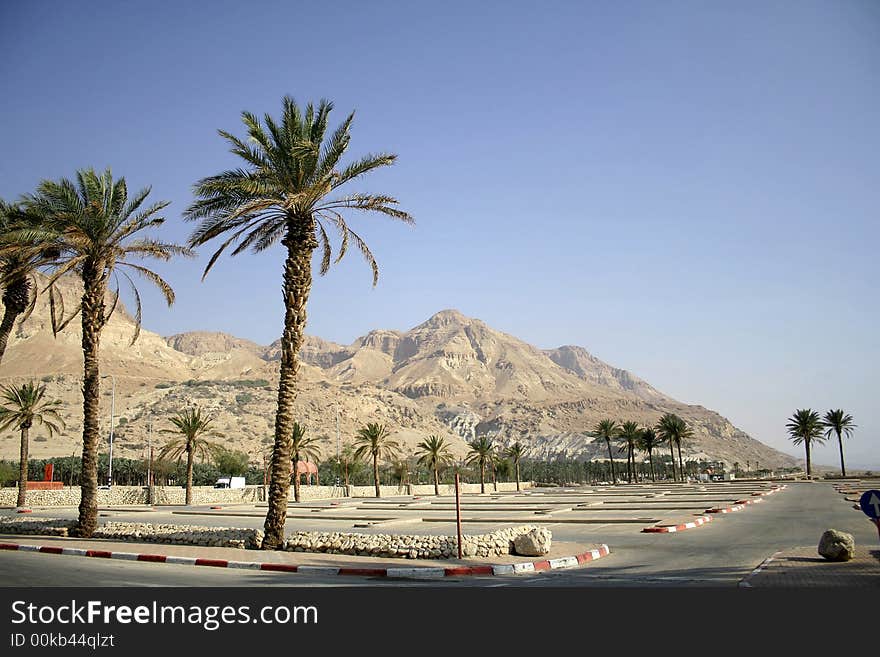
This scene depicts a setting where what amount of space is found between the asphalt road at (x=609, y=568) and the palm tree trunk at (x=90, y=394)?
3.78 m

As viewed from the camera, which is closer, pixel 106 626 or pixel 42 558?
pixel 106 626

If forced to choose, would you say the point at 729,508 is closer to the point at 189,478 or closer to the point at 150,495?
the point at 189,478

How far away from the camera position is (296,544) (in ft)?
58.6

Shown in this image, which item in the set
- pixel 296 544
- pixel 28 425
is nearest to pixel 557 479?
pixel 28 425

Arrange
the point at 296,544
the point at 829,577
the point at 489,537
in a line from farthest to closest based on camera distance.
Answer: the point at 296,544 < the point at 489,537 < the point at 829,577

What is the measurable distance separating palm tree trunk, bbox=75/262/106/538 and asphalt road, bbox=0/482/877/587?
12.4ft

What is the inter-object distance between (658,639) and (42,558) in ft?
51.4

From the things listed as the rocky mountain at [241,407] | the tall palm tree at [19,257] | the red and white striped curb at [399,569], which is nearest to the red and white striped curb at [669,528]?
the red and white striped curb at [399,569]

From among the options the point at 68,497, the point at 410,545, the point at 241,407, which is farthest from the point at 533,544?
the point at 241,407

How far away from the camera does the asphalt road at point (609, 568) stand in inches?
476

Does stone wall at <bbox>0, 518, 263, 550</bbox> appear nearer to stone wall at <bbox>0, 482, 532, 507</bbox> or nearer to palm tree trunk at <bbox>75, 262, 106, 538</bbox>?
palm tree trunk at <bbox>75, 262, 106, 538</bbox>

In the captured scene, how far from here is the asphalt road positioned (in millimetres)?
12078

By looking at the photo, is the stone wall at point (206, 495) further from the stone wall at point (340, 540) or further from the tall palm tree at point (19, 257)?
the stone wall at point (340, 540)

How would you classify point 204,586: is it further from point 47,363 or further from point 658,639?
point 47,363
